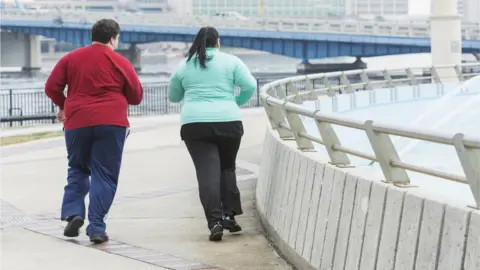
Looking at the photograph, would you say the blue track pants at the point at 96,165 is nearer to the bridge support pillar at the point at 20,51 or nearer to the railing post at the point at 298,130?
the railing post at the point at 298,130

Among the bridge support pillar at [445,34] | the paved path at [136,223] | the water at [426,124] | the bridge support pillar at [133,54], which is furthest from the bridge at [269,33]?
the paved path at [136,223]

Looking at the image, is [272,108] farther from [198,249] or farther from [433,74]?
[433,74]

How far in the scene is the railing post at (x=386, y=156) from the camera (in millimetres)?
5984

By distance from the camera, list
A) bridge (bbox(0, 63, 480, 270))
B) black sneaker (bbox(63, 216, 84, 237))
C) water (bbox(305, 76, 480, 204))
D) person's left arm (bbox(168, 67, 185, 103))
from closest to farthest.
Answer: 1. bridge (bbox(0, 63, 480, 270))
2. black sneaker (bbox(63, 216, 84, 237))
3. person's left arm (bbox(168, 67, 185, 103))
4. water (bbox(305, 76, 480, 204))

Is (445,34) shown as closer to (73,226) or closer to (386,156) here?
(73,226)

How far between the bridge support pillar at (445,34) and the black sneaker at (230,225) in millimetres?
26247

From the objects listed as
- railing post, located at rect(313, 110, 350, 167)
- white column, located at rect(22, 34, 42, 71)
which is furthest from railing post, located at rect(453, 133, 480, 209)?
white column, located at rect(22, 34, 42, 71)

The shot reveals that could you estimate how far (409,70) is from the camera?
22.8 m

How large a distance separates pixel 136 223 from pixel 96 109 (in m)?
1.65

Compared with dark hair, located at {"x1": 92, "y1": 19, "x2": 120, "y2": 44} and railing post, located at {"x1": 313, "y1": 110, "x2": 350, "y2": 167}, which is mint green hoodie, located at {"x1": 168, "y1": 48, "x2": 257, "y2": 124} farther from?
railing post, located at {"x1": 313, "y1": 110, "x2": 350, "y2": 167}

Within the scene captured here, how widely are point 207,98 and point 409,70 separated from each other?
14657mm

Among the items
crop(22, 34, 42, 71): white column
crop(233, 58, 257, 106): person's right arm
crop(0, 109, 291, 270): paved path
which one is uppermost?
crop(233, 58, 257, 106): person's right arm

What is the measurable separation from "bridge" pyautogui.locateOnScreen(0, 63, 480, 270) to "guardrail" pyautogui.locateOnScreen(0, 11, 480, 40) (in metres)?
62.8

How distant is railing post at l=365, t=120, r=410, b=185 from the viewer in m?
5.98
